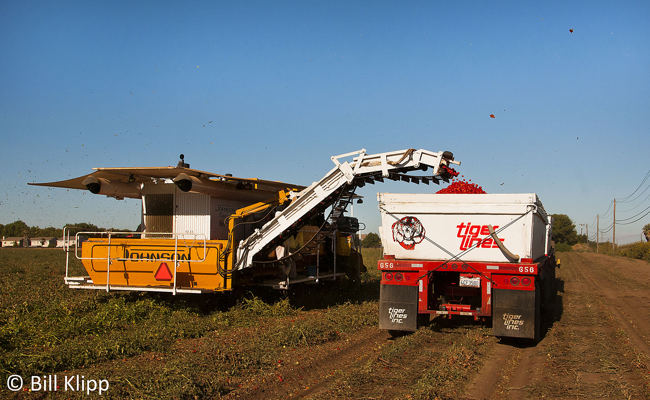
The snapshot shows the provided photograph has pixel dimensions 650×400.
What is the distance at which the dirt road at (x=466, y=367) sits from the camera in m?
6.04

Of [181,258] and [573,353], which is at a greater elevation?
[181,258]

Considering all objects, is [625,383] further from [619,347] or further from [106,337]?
[106,337]

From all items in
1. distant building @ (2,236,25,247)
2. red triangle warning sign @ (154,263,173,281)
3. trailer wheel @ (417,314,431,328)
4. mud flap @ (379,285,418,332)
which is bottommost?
distant building @ (2,236,25,247)

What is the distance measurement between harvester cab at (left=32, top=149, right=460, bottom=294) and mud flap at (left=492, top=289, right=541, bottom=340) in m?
2.62

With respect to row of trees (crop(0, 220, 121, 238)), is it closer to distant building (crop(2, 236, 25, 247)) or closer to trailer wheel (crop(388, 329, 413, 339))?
distant building (crop(2, 236, 25, 247))

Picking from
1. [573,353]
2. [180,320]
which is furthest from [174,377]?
[573,353]

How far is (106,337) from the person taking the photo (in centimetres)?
890

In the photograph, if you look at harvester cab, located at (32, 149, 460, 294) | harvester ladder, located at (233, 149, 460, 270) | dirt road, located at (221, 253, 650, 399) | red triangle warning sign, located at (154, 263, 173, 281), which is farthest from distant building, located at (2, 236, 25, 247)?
dirt road, located at (221, 253, 650, 399)

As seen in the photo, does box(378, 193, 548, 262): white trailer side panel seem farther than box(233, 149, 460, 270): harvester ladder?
No

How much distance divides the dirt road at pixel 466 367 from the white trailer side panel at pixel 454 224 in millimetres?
A: 1608

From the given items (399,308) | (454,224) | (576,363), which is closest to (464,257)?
(454,224)

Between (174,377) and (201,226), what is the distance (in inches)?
273

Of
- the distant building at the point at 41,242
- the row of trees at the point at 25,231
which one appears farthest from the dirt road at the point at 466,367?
the row of trees at the point at 25,231

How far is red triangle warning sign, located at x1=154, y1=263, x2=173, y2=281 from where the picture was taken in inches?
448
